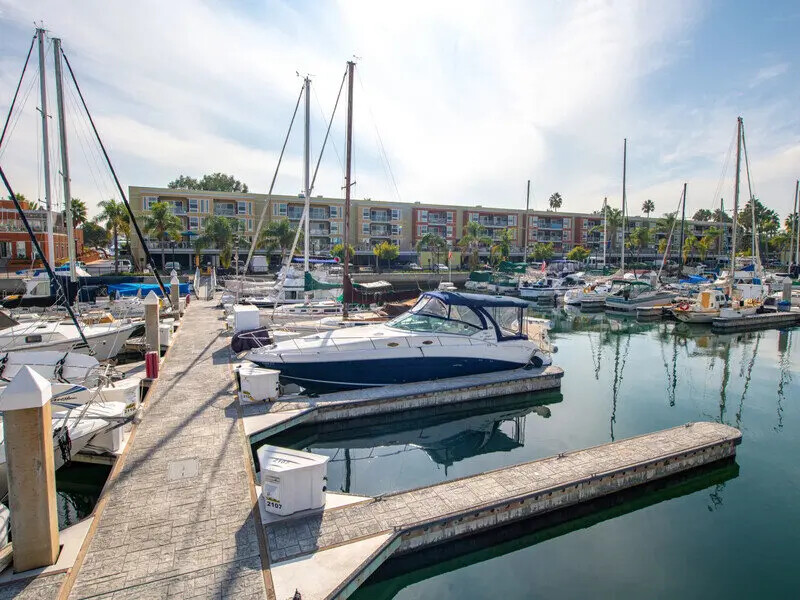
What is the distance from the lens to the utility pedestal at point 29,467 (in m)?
5.23

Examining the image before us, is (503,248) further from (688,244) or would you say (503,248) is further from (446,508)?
(446,508)

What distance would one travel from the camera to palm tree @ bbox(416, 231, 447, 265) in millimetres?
60906

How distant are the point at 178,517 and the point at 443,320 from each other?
9.64 m

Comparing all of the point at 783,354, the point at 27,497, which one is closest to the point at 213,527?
the point at 27,497

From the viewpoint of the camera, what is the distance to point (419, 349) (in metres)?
14.1

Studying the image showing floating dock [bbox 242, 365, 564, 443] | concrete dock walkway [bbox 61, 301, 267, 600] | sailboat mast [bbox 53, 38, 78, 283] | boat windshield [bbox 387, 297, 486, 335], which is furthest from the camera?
sailboat mast [bbox 53, 38, 78, 283]

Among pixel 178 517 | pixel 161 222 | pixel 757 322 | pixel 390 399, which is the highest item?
pixel 161 222

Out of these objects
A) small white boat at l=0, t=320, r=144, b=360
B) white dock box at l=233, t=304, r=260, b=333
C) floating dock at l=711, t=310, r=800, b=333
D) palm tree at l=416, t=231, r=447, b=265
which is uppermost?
palm tree at l=416, t=231, r=447, b=265

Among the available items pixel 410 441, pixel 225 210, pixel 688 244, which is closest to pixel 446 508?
pixel 410 441

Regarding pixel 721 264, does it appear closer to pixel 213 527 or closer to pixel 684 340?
pixel 684 340

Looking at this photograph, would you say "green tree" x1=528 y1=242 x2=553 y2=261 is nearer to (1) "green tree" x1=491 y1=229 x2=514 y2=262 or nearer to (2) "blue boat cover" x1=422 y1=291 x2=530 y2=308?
(1) "green tree" x1=491 y1=229 x2=514 y2=262

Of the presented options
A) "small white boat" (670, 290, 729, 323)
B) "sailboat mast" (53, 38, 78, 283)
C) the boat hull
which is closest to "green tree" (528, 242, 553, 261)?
"small white boat" (670, 290, 729, 323)

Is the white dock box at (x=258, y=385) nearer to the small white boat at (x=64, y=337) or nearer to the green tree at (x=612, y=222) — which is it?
the small white boat at (x=64, y=337)

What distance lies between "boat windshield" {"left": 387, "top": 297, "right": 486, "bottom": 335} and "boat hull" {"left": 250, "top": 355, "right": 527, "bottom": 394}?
0.92 metres
